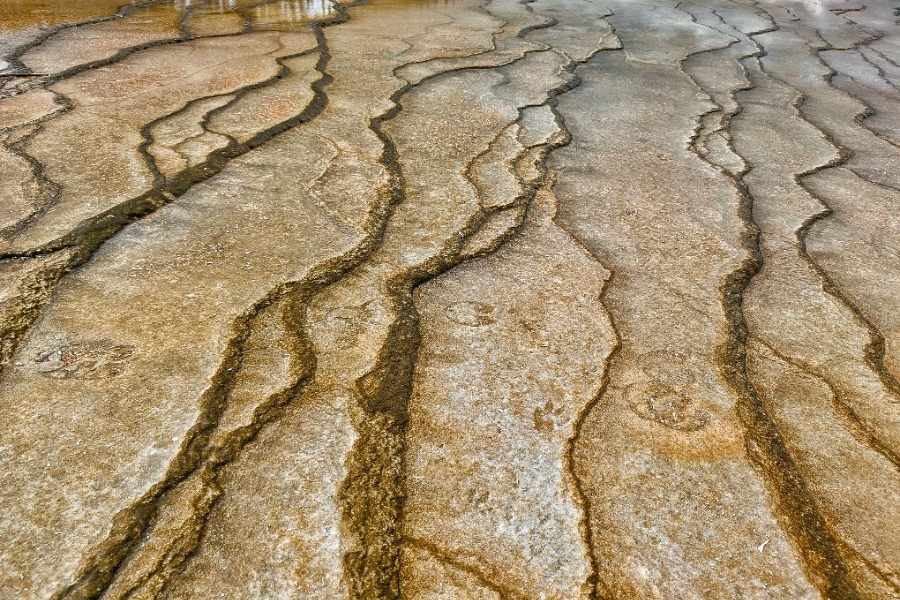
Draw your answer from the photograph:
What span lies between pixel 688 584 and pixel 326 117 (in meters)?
2.00

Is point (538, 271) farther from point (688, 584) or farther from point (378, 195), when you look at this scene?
point (688, 584)

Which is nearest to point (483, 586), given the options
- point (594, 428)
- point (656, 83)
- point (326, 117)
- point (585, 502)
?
point (585, 502)

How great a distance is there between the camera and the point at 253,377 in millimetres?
1196

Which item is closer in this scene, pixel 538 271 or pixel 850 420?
pixel 850 420

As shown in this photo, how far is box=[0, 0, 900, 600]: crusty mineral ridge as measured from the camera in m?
0.93

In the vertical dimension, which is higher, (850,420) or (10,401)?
(10,401)

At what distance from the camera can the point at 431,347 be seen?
1.32m

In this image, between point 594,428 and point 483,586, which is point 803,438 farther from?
point 483,586

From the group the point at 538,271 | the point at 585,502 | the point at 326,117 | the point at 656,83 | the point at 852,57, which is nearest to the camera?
the point at 585,502

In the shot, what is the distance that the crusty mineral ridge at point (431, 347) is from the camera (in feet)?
3.05

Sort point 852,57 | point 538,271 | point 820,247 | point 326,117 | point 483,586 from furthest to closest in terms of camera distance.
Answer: point 852,57 < point 326,117 < point 820,247 < point 538,271 < point 483,586

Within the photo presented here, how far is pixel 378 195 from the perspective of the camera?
191cm

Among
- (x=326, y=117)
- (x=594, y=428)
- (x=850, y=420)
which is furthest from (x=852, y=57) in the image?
(x=594, y=428)

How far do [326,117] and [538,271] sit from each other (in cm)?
121
